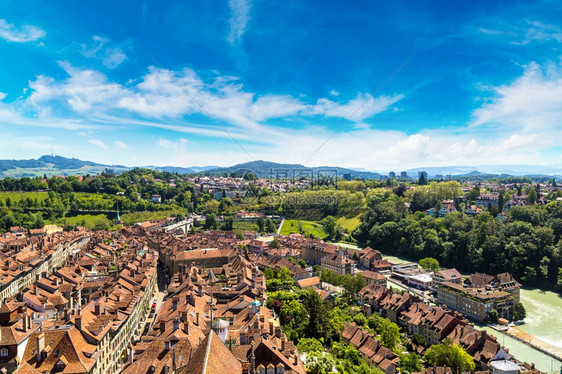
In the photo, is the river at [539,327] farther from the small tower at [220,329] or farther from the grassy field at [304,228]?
the grassy field at [304,228]

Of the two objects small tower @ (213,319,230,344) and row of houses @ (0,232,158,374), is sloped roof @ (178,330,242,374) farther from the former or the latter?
row of houses @ (0,232,158,374)

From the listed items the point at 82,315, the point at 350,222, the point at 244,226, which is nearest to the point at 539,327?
the point at 82,315

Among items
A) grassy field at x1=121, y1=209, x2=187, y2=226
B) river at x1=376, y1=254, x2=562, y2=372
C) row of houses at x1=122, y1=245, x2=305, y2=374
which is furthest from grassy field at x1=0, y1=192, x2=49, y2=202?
river at x1=376, y1=254, x2=562, y2=372

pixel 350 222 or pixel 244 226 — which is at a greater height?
pixel 350 222

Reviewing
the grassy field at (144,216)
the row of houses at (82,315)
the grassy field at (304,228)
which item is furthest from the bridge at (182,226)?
the row of houses at (82,315)

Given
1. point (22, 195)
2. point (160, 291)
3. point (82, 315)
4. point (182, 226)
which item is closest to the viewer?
point (82, 315)

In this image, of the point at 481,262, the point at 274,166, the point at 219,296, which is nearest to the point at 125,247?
the point at 219,296

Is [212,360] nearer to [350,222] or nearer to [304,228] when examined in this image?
[304,228]
